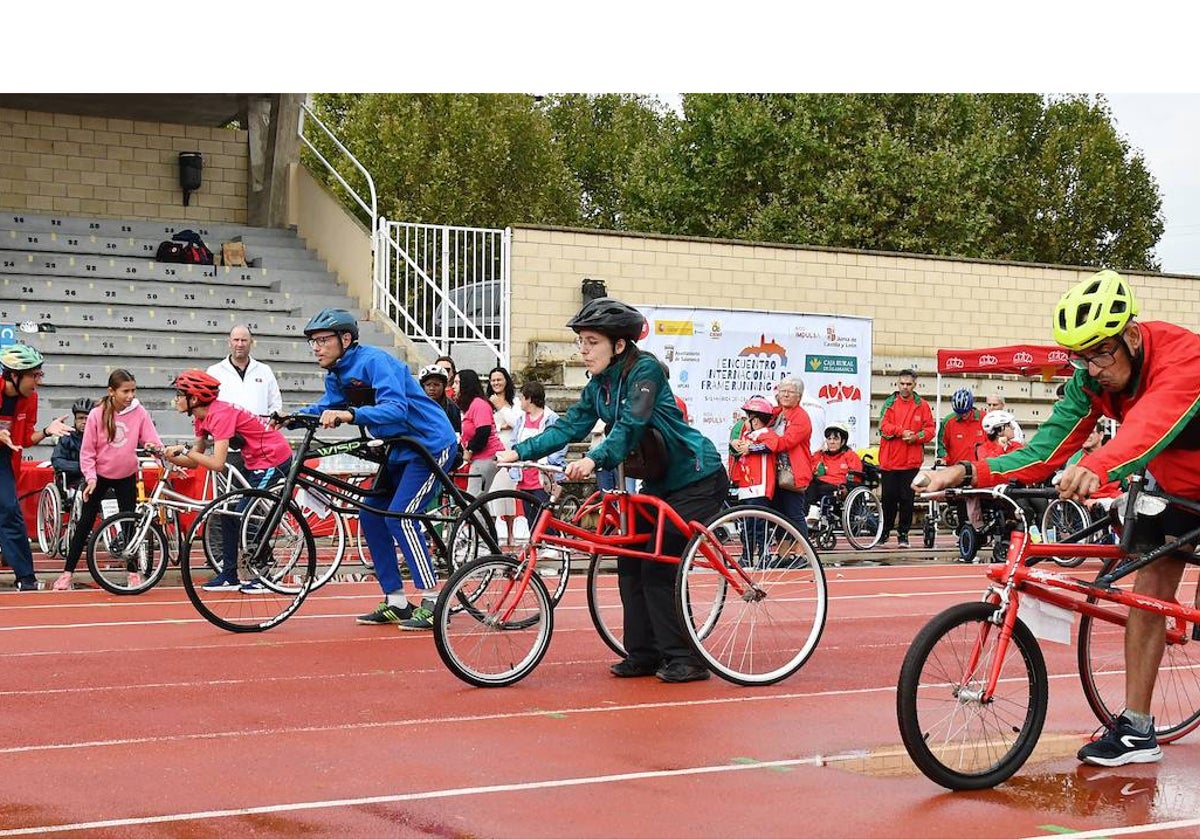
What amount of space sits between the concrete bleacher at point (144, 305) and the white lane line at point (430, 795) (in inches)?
545

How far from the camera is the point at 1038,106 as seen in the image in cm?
5719

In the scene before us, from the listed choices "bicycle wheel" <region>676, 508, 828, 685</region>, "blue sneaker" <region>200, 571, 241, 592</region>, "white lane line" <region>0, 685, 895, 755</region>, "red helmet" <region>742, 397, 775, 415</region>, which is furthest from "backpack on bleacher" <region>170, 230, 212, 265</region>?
"white lane line" <region>0, 685, 895, 755</region>

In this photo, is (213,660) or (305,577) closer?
(213,660)

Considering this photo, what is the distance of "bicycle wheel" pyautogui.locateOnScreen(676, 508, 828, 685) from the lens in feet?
29.9

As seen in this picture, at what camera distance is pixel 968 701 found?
656 centimetres

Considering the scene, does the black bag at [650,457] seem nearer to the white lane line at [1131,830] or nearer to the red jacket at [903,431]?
the white lane line at [1131,830]

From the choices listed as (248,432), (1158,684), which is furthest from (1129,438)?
(248,432)

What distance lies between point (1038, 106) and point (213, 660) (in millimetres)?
51450

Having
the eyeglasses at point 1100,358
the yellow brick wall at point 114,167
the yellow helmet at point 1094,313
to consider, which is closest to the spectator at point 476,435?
the eyeglasses at point 1100,358

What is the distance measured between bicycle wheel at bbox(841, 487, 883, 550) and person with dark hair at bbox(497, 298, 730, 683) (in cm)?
1200

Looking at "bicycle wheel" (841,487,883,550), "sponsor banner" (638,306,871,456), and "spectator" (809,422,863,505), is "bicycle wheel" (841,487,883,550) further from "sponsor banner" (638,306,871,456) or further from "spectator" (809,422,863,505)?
"sponsor banner" (638,306,871,456)

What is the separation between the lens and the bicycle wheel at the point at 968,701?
6.42 m
